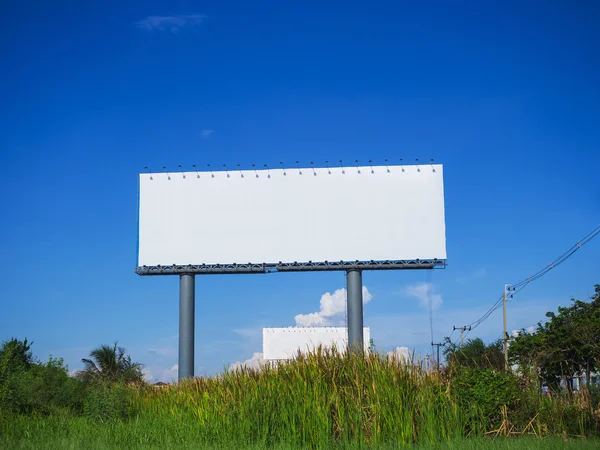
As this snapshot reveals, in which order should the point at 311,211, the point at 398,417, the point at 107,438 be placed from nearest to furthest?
1. the point at 398,417
2. the point at 107,438
3. the point at 311,211

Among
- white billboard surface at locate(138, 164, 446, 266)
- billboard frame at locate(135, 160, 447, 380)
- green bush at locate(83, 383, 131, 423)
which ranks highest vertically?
white billboard surface at locate(138, 164, 446, 266)

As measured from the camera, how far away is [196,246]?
3803 cm

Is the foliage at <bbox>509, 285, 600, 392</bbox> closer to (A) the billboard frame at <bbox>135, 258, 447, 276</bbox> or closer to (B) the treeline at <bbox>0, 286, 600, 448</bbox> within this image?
(A) the billboard frame at <bbox>135, 258, 447, 276</bbox>

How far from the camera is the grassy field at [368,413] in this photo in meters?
14.9

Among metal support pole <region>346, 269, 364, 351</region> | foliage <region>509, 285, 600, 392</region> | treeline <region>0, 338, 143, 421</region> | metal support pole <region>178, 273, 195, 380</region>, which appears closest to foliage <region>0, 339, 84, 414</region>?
treeline <region>0, 338, 143, 421</region>

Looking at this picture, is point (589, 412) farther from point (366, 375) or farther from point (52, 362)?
point (52, 362)

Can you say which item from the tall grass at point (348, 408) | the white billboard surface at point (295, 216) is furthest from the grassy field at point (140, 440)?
the white billboard surface at point (295, 216)

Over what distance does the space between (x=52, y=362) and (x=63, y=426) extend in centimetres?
1035

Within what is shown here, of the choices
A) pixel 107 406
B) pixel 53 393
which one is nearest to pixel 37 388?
pixel 53 393

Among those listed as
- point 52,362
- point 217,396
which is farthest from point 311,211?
point 217,396

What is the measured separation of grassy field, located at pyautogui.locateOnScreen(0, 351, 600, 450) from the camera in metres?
14.9

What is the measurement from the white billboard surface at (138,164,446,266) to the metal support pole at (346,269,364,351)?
1.01 metres

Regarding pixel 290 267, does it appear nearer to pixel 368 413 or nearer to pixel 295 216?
pixel 295 216

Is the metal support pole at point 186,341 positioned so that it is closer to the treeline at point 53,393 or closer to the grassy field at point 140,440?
the treeline at point 53,393
